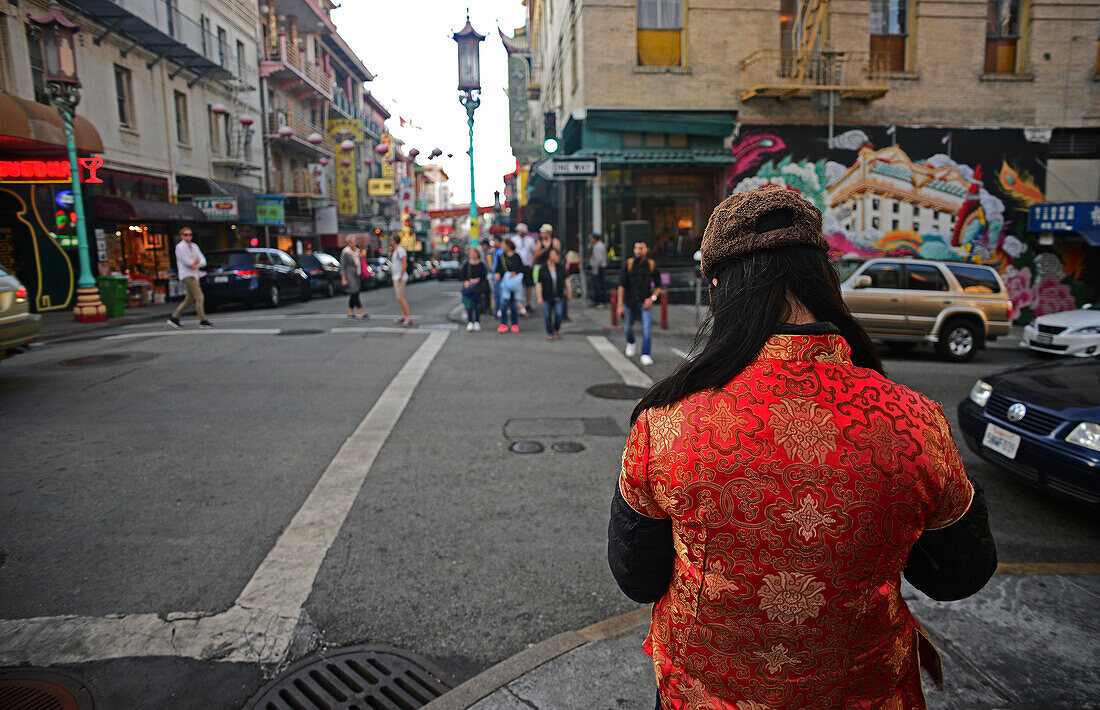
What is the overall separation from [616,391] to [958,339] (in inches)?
290

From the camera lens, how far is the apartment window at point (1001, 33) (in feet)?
62.4

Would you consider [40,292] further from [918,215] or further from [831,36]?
[918,215]

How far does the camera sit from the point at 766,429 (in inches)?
49.6

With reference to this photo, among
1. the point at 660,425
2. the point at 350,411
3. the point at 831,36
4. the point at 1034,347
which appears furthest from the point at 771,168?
the point at 660,425

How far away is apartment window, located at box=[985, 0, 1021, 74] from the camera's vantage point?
1902 cm

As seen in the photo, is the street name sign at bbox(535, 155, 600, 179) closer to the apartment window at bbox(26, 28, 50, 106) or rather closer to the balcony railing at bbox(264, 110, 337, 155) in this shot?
the apartment window at bbox(26, 28, 50, 106)

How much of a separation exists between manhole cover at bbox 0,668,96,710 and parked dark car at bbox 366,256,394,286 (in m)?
29.8

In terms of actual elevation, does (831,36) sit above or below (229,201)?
above

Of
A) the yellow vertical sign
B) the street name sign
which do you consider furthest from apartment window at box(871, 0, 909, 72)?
the yellow vertical sign

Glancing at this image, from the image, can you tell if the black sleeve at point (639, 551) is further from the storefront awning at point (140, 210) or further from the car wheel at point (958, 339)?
the storefront awning at point (140, 210)

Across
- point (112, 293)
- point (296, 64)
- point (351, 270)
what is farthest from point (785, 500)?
point (296, 64)

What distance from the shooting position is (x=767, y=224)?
138 cm

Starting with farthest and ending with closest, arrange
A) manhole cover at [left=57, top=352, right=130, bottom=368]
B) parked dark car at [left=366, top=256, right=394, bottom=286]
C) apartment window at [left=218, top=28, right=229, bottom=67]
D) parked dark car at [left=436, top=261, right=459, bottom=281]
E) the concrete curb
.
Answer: parked dark car at [left=436, top=261, right=459, bottom=281] → parked dark car at [left=366, top=256, right=394, bottom=286] → apartment window at [left=218, top=28, right=229, bottom=67] → manhole cover at [left=57, top=352, right=130, bottom=368] → the concrete curb

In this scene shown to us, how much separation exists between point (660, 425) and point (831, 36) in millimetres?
20477
